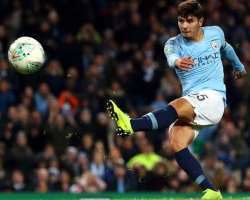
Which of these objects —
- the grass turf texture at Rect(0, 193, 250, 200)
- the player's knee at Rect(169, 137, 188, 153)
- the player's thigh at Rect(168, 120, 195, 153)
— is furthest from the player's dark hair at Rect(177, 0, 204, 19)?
the grass turf texture at Rect(0, 193, 250, 200)

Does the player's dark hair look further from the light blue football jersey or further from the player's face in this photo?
the light blue football jersey

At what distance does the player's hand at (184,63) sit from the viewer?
30.8 ft

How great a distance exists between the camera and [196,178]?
9.71 metres


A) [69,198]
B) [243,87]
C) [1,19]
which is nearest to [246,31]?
[243,87]

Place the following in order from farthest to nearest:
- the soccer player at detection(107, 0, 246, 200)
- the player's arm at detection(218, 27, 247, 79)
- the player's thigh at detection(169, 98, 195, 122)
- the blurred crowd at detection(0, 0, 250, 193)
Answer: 1. the blurred crowd at detection(0, 0, 250, 193)
2. the player's arm at detection(218, 27, 247, 79)
3. the player's thigh at detection(169, 98, 195, 122)
4. the soccer player at detection(107, 0, 246, 200)

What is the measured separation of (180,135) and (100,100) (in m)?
6.64

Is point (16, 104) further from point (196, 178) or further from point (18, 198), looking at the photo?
point (196, 178)

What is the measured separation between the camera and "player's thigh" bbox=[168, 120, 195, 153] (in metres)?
9.81

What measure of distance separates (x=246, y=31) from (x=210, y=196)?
9736mm

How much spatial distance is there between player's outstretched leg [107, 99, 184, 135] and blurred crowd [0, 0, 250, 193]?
507 cm

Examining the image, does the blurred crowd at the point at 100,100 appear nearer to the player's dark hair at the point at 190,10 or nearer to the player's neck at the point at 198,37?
the player's neck at the point at 198,37

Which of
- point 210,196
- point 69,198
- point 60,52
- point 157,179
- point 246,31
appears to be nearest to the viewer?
point 210,196

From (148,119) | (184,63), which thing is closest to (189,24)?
(184,63)

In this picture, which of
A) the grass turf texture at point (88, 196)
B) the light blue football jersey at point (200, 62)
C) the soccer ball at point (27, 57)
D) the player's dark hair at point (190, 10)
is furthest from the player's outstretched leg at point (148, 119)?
the grass turf texture at point (88, 196)
